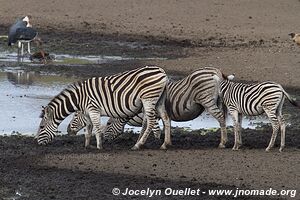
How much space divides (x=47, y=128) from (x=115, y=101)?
3.75ft

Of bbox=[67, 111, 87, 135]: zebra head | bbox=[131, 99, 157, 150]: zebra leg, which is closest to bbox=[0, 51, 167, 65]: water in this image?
bbox=[67, 111, 87, 135]: zebra head

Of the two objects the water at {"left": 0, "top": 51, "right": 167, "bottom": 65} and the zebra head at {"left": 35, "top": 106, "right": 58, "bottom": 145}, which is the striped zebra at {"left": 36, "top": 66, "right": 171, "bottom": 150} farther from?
the water at {"left": 0, "top": 51, "right": 167, "bottom": 65}

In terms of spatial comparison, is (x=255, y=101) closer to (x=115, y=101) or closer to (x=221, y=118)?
(x=221, y=118)

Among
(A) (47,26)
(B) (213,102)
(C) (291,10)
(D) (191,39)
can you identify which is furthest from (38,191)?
(C) (291,10)

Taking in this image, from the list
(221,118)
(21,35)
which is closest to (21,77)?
(21,35)

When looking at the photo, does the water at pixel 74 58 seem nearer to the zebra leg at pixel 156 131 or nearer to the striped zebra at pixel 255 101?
the zebra leg at pixel 156 131

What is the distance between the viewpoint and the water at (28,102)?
16062 mm

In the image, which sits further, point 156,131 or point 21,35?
point 21,35

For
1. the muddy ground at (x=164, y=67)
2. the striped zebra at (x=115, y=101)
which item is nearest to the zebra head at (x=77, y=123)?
the muddy ground at (x=164, y=67)

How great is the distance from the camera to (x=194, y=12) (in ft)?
102

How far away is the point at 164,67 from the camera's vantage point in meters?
22.8

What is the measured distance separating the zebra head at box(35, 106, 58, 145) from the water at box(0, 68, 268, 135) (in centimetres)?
106

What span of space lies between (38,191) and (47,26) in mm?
19140

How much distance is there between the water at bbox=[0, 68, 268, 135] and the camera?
16.1m
